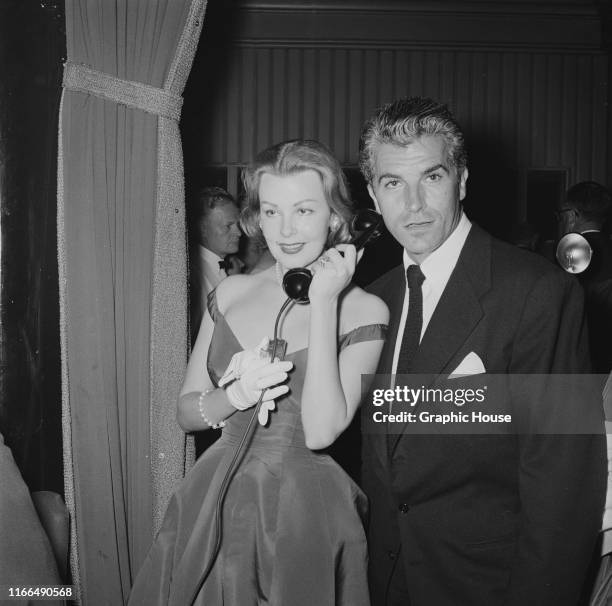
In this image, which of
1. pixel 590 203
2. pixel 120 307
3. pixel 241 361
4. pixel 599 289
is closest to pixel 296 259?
pixel 241 361

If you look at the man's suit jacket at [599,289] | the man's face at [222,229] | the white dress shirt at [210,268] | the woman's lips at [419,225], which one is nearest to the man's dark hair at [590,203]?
the man's suit jacket at [599,289]

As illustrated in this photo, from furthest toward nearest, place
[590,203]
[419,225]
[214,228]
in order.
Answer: [214,228] < [590,203] < [419,225]

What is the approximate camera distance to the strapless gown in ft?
3.84

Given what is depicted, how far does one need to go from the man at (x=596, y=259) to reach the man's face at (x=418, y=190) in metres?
0.57

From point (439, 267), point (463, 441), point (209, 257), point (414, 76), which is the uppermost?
point (414, 76)

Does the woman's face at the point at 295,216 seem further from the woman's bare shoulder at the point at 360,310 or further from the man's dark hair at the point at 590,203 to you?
the man's dark hair at the point at 590,203

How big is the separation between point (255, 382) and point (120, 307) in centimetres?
44

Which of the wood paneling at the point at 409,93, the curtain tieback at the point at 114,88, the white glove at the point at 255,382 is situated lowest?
the white glove at the point at 255,382

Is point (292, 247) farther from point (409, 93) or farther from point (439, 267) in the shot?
point (409, 93)

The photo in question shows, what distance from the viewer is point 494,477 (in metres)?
1.22

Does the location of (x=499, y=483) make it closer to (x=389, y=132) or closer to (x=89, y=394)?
(x=389, y=132)

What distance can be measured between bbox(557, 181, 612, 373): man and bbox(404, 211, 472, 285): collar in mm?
498

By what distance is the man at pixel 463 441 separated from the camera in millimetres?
1131

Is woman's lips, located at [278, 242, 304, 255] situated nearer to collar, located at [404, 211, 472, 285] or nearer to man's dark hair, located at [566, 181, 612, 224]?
collar, located at [404, 211, 472, 285]
